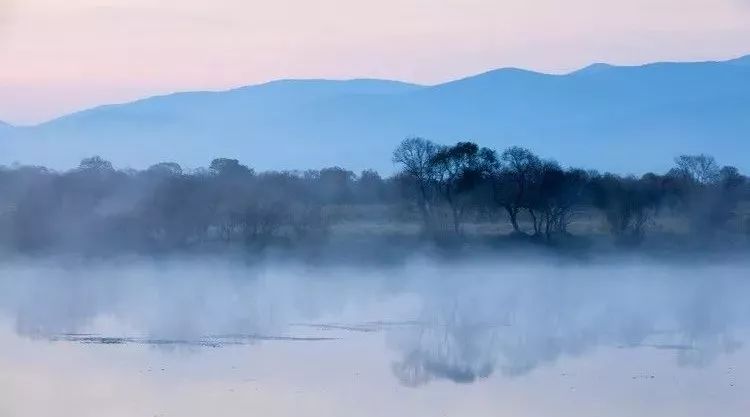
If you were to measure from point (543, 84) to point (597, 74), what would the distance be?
6142 mm

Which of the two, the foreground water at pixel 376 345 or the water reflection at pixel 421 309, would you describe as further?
the water reflection at pixel 421 309

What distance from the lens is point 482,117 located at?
122 metres

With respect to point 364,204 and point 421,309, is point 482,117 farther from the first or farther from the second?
point 421,309

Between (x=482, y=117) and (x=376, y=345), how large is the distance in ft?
342

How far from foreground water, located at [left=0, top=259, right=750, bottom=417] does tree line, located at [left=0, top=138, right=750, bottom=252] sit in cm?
585

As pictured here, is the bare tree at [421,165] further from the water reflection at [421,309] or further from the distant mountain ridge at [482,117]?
the distant mountain ridge at [482,117]

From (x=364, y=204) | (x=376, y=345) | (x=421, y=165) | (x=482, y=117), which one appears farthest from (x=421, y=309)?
(x=482, y=117)

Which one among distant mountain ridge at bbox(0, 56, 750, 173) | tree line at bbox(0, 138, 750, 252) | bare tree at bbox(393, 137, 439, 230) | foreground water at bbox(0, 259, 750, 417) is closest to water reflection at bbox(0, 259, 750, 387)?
foreground water at bbox(0, 259, 750, 417)

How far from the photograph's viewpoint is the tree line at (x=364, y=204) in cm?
3712

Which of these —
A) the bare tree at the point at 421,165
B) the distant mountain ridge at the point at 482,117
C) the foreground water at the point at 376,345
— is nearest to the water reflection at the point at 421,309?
the foreground water at the point at 376,345

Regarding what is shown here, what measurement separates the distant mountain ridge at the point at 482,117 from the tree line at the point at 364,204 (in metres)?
47.5

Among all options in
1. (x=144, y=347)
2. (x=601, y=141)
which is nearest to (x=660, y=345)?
(x=144, y=347)

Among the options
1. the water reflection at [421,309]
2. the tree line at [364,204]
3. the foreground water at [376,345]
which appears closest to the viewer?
the foreground water at [376,345]

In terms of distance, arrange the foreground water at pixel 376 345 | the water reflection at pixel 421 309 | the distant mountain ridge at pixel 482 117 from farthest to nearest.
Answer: the distant mountain ridge at pixel 482 117, the water reflection at pixel 421 309, the foreground water at pixel 376 345
